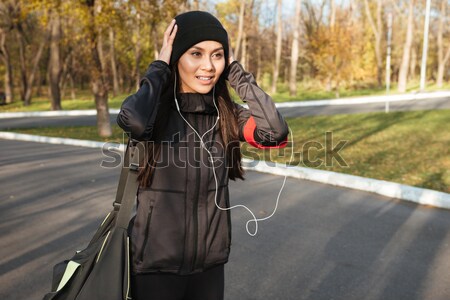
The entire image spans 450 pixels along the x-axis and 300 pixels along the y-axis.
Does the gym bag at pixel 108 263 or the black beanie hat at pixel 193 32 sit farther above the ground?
the black beanie hat at pixel 193 32

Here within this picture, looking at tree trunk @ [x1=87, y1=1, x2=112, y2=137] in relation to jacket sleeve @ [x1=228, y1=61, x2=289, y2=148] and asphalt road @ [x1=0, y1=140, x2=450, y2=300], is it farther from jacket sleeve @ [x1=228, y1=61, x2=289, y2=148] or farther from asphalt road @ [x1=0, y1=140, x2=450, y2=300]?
jacket sleeve @ [x1=228, y1=61, x2=289, y2=148]

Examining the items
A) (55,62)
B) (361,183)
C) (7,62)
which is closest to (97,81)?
(361,183)

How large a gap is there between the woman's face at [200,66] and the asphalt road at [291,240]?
213cm

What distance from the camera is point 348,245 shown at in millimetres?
4562

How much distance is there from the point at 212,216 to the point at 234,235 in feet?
10.0

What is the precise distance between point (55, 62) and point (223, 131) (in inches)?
876

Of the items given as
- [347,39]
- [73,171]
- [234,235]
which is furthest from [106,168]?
[347,39]

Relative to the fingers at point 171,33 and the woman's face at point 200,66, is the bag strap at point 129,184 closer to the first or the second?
the woman's face at point 200,66

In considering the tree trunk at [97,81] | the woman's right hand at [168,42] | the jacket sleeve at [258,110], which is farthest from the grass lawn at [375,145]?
the woman's right hand at [168,42]

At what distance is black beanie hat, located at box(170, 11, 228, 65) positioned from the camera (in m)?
1.83

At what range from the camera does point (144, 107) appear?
1.74 m

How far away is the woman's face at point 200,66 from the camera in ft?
6.07

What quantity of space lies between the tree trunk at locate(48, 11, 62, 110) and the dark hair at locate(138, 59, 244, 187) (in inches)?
705

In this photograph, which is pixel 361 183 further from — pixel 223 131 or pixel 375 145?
pixel 223 131
